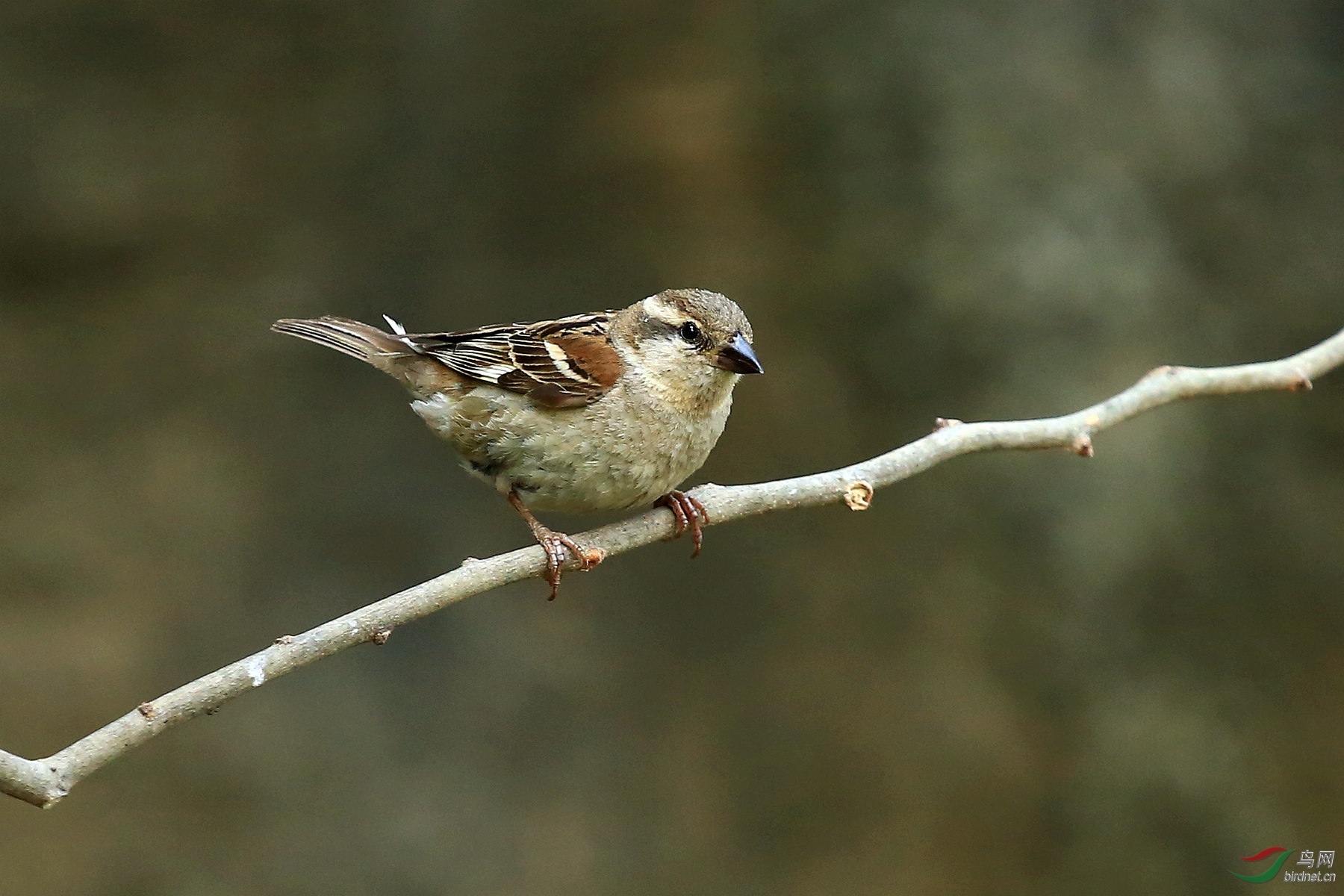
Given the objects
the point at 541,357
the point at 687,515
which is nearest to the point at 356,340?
the point at 541,357

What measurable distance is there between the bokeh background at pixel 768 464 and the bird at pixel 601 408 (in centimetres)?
241

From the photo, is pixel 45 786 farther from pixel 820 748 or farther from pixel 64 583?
pixel 820 748

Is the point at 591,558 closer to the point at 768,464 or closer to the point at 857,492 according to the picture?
the point at 857,492

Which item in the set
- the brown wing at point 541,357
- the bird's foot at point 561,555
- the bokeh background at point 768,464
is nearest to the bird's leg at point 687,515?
the bird's foot at point 561,555

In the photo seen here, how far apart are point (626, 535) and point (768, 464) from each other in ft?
9.25

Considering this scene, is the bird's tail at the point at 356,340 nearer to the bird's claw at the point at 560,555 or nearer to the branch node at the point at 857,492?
the bird's claw at the point at 560,555

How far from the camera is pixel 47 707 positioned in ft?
18.9

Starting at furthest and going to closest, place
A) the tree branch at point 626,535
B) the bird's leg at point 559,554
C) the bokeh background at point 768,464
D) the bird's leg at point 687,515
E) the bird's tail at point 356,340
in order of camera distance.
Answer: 1. the bokeh background at point 768,464
2. the bird's tail at point 356,340
3. the bird's leg at point 687,515
4. the bird's leg at point 559,554
5. the tree branch at point 626,535

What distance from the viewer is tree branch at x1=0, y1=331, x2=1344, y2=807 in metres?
2.54

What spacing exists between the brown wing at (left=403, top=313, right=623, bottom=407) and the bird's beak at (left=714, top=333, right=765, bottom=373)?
362mm

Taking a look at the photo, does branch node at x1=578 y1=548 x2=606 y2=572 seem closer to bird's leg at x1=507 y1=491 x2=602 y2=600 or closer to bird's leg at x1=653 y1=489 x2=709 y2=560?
bird's leg at x1=507 y1=491 x2=602 y2=600

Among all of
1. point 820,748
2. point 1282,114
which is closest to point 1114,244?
point 1282,114

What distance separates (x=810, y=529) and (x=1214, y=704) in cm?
235

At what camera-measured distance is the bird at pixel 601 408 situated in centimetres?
358
